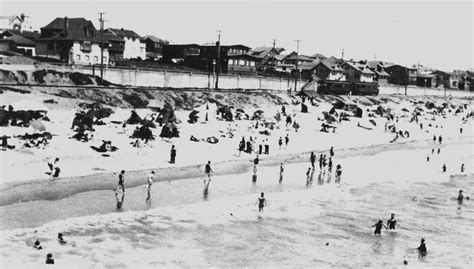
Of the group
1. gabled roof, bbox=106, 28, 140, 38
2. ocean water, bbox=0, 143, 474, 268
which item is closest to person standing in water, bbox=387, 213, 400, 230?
ocean water, bbox=0, 143, 474, 268

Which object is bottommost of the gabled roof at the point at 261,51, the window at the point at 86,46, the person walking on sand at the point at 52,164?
the person walking on sand at the point at 52,164

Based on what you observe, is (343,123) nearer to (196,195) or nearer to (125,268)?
(196,195)

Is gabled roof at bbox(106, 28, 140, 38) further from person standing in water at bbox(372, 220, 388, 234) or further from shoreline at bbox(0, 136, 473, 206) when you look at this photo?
person standing in water at bbox(372, 220, 388, 234)

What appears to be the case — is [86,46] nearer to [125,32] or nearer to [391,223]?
[125,32]

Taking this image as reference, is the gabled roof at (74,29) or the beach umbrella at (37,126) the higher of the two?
the gabled roof at (74,29)

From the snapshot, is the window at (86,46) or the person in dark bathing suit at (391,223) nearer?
the person in dark bathing suit at (391,223)

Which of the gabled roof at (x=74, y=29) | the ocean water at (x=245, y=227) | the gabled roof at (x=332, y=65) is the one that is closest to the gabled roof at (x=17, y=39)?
the gabled roof at (x=74, y=29)

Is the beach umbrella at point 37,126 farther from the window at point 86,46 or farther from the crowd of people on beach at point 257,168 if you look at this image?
the window at point 86,46

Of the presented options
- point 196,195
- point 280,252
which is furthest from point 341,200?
point 280,252
